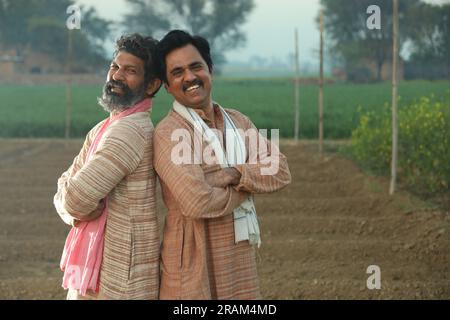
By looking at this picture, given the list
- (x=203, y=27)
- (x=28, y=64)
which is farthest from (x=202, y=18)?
(x=28, y=64)

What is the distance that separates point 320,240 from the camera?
524 cm

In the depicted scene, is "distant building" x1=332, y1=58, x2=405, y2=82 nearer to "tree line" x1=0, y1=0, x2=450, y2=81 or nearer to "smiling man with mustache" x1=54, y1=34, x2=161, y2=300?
Result: "tree line" x1=0, y1=0, x2=450, y2=81

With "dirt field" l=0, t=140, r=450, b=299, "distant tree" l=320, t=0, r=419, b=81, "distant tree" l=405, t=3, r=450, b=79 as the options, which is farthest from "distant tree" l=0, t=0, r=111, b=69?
"dirt field" l=0, t=140, r=450, b=299

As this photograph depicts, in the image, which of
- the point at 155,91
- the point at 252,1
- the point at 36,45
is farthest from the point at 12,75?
the point at 155,91

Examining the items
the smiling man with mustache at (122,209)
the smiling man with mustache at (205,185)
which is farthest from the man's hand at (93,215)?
the smiling man with mustache at (205,185)

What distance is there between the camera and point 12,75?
32.1 m

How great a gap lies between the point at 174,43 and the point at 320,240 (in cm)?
340

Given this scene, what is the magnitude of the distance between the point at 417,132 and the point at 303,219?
1603 millimetres

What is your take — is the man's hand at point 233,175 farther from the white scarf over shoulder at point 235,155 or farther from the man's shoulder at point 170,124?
the man's shoulder at point 170,124

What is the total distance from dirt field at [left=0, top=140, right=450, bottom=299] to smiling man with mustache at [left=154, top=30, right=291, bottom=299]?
2075mm

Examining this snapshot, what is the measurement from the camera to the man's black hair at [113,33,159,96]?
2117 mm

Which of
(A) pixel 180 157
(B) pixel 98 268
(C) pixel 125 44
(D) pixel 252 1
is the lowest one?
(B) pixel 98 268

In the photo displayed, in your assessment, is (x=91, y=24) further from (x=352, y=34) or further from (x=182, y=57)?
(x=182, y=57)

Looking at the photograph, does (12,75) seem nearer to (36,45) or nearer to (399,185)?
(36,45)
